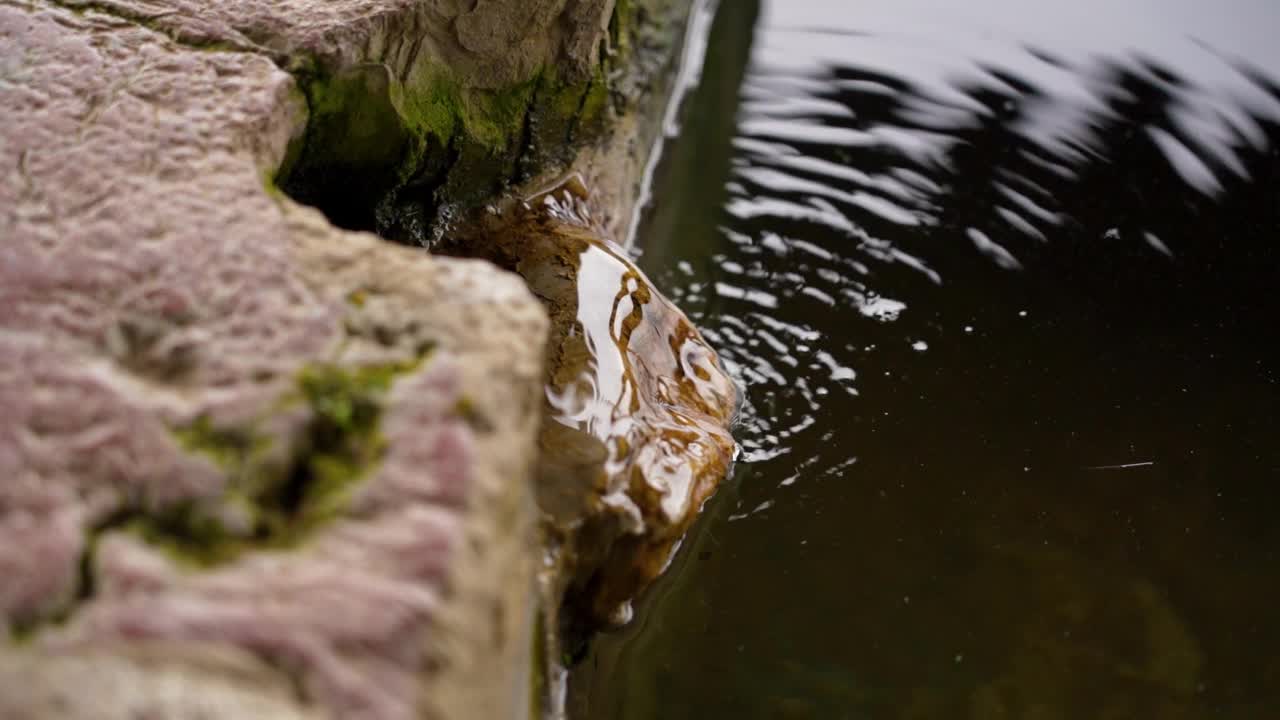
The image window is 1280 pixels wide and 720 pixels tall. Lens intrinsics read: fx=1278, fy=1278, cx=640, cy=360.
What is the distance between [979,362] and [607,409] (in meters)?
1.08

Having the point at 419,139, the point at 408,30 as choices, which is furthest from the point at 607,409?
the point at 408,30

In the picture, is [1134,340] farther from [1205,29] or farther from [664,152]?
[1205,29]

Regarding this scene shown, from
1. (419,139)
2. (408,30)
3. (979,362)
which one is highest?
(408,30)

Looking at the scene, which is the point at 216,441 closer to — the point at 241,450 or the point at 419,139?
the point at 241,450

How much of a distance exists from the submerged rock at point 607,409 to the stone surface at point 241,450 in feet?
1.43

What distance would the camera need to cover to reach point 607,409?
254 centimetres

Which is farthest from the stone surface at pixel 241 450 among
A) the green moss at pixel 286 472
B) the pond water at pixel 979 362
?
the pond water at pixel 979 362

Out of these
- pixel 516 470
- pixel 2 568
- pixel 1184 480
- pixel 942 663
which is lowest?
pixel 942 663

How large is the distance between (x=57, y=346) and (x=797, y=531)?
150 centimetres

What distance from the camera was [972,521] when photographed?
2699mm

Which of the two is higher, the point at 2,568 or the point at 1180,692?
the point at 2,568

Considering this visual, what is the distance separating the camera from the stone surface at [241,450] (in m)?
1.42

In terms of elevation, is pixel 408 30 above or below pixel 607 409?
above

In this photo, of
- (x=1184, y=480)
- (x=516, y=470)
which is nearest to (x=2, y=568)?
(x=516, y=470)
